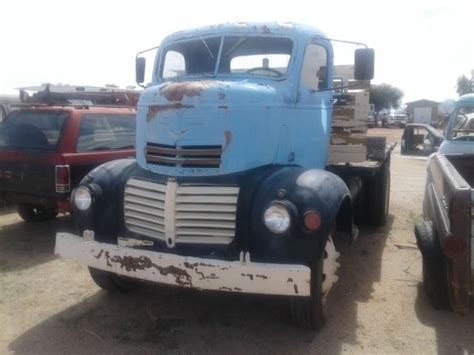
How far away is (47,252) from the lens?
19.7 ft

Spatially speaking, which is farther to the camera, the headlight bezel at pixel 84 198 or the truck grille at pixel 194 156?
the headlight bezel at pixel 84 198

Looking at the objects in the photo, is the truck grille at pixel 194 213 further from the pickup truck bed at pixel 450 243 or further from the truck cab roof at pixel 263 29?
the truck cab roof at pixel 263 29

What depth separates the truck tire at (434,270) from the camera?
13.7 feet

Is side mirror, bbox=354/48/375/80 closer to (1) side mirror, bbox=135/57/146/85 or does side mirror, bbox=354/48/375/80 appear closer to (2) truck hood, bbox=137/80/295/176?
(2) truck hood, bbox=137/80/295/176

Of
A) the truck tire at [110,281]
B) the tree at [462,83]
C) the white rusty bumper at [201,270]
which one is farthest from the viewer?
the tree at [462,83]

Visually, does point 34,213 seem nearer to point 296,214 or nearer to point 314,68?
point 314,68

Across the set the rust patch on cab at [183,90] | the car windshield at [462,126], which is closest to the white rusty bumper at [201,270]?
the rust patch on cab at [183,90]

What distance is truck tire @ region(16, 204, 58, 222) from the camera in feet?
24.1

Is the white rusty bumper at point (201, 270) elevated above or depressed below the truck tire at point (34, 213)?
above

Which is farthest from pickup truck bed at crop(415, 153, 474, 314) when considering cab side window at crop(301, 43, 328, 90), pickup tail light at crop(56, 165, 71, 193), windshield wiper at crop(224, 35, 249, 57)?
pickup tail light at crop(56, 165, 71, 193)

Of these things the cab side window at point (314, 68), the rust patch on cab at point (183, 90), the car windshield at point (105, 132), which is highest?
the cab side window at point (314, 68)

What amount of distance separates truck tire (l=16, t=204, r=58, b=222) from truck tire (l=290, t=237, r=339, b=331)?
4799 millimetres

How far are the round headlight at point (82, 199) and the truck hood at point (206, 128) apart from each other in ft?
1.84

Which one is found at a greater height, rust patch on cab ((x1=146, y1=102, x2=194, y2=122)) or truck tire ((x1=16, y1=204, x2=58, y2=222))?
rust patch on cab ((x1=146, y1=102, x2=194, y2=122))
